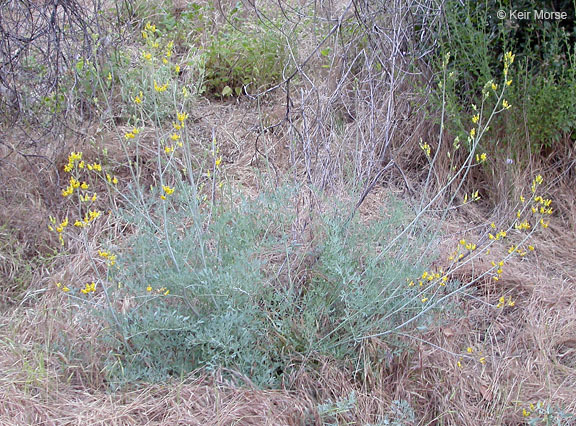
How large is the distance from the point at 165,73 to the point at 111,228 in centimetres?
137

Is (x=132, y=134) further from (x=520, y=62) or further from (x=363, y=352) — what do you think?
(x=520, y=62)

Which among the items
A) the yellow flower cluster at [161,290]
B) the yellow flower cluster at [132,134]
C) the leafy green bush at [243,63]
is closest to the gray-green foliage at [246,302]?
the yellow flower cluster at [161,290]

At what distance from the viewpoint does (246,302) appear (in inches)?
110

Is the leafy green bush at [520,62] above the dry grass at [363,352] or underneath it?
above

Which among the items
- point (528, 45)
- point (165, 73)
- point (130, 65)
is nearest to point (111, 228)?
point (165, 73)

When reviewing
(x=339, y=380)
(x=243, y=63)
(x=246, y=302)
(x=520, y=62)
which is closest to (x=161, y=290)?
(x=246, y=302)

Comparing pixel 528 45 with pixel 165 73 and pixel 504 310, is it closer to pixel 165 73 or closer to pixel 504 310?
pixel 504 310

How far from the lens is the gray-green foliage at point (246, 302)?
8.88 ft

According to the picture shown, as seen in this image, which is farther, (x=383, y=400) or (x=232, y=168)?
(x=232, y=168)

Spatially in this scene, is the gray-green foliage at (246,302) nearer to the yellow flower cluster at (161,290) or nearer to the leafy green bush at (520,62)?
the yellow flower cluster at (161,290)

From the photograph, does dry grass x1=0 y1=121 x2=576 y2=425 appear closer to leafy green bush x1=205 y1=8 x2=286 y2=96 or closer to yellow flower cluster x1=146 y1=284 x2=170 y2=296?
yellow flower cluster x1=146 y1=284 x2=170 y2=296

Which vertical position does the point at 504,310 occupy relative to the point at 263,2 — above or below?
below

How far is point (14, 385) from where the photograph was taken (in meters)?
2.72

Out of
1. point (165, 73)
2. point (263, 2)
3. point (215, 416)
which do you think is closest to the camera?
point (215, 416)
